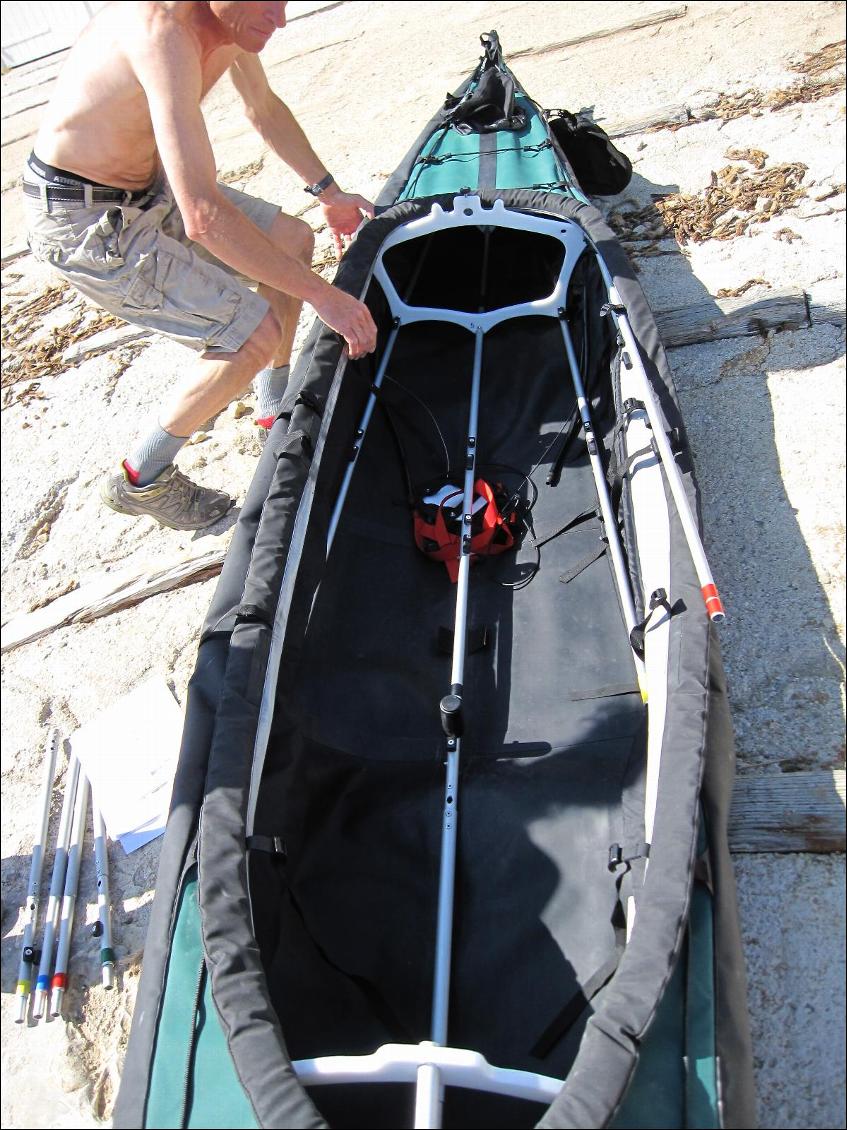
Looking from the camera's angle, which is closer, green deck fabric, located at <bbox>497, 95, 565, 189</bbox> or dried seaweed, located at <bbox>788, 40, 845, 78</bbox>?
green deck fabric, located at <bbox>497, 95, 565, 189</bbox>

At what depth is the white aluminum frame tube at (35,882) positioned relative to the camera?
2.50 meters

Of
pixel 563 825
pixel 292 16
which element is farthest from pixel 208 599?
pixel 292 16

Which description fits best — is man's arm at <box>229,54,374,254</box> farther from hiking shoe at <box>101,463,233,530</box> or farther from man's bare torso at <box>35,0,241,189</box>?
hiking shoe at <box>101,463,233,530</box>

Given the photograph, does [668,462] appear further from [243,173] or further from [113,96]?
[243,173]

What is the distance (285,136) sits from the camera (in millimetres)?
3205

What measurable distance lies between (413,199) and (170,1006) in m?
3.20

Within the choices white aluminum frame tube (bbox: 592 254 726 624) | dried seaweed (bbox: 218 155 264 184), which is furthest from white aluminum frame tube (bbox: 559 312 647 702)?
dried seaweed (bbox: 218 155 264 184)

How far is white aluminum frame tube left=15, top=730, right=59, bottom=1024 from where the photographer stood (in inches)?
98.5

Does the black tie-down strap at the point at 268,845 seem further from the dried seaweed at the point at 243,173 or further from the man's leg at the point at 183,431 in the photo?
the dried seaweed at the point at 243,173

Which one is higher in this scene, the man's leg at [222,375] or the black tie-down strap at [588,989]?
the man's leg at [222,375]

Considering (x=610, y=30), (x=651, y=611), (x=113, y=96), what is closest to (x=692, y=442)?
(x=651, y=611)

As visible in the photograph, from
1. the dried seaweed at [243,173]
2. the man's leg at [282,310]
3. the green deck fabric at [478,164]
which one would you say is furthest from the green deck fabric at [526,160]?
the dried seaweed at [243,173]

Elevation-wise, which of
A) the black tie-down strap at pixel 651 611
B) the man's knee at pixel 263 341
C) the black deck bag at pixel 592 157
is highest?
the black deck bag at pixel 592 157

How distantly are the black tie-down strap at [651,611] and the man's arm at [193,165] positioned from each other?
1.38 m
